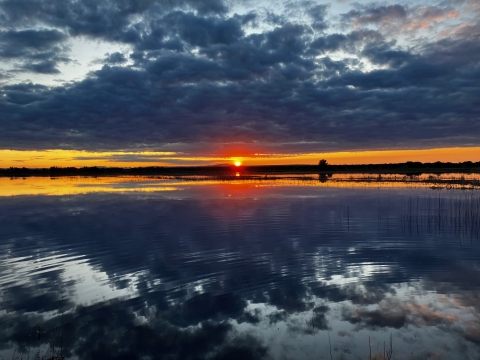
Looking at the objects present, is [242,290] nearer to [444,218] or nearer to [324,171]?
[444,218]

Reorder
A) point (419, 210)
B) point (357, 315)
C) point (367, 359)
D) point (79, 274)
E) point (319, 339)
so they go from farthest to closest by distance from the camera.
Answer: point (419, 210), point (79, 274), point (357, 315), point (319, 339), point (367, 359)

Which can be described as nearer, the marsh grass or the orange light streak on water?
the marsh grass

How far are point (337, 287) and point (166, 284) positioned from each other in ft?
15.5

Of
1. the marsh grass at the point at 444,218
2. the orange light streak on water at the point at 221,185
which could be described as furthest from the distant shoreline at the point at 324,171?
the marsh grass at the point at 444,218

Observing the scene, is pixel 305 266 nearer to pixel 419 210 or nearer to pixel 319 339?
pixel 319 339

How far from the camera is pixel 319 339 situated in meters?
7.12

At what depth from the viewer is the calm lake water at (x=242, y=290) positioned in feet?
22.9

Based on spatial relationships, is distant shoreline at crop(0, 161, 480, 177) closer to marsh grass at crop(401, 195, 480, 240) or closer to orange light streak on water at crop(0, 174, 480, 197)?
orange light streak on water at crop(0, 174, 480, 197)

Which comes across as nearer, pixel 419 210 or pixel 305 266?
pixel 305 266

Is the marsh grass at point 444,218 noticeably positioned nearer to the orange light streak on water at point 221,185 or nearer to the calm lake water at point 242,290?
the calm lake water at point 242,290

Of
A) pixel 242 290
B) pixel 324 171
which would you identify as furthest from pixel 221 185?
pixel 324 171

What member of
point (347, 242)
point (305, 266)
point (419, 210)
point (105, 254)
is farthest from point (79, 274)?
point (419, 210)

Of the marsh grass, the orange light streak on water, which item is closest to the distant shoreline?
the orange light streak on water

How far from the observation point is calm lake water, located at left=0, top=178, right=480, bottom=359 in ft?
22.9
